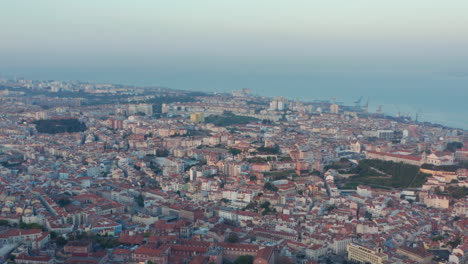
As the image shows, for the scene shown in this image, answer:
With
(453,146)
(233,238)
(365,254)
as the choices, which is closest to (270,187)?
(233,238)

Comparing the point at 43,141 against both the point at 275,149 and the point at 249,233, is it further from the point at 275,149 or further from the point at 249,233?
the point at 249,233

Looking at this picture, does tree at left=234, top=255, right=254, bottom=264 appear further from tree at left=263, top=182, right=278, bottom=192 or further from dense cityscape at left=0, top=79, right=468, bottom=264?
tree at left=263, top=182, right=278, bottom=192

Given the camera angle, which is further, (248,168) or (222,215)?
(248,168)

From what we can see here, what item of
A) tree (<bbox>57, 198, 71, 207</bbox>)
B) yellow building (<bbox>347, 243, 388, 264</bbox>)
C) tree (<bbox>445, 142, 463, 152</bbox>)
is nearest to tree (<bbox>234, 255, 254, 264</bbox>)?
yellow building (<bbox>347, 243, 388, 264</bbox>)

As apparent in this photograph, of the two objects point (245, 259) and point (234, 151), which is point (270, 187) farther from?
point (245, 259)

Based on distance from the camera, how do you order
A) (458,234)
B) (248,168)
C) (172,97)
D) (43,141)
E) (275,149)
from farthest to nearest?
(172,97)
(43,141)
(275,149)
(248,168)
(458,234)

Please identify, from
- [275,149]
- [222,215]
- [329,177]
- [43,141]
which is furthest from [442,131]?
[43,141]
